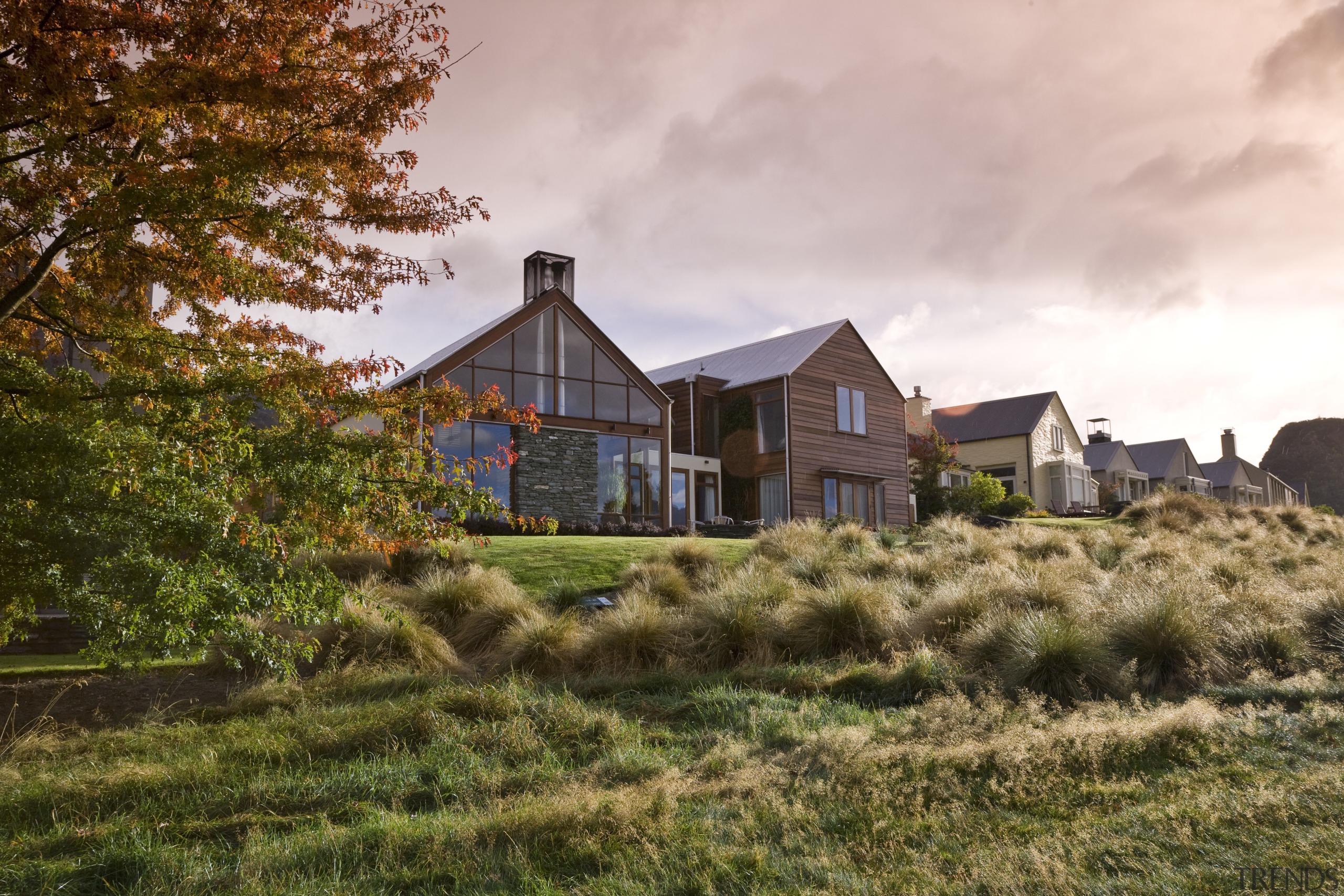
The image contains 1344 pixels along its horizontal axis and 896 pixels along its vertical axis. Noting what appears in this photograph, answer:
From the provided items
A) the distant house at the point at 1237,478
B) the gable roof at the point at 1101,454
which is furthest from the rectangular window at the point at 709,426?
the distant house at the point at 1237,478

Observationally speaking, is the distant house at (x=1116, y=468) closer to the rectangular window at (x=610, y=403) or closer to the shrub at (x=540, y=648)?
the rectangular window at (x=610, y=403)

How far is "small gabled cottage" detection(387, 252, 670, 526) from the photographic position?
67.3ft

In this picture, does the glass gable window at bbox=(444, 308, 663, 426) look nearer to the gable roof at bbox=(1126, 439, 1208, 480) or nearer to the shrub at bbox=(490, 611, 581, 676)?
the shrub at bbox=(490, 611, 581, 676)

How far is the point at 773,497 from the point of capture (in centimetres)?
2581

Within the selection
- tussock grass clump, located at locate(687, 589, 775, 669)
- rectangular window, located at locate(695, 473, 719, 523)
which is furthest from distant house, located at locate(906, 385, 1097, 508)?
tussock grass clump, located at locate(687, 589, 775, 669)

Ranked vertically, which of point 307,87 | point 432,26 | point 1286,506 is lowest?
point 1286,506

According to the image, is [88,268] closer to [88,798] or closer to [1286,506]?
[88,798]

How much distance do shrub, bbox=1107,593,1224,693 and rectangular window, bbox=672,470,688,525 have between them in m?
17.1

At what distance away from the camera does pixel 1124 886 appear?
315cm

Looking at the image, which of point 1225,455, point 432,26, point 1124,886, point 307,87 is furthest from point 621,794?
point 1225,455

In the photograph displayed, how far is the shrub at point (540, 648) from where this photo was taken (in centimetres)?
796

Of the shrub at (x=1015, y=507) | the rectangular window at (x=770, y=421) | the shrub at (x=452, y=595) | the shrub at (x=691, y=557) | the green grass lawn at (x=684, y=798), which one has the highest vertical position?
the rectangular window at (x=770, y=421)

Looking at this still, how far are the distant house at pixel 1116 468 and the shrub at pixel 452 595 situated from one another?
39.4 meters

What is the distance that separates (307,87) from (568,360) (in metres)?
16.3
